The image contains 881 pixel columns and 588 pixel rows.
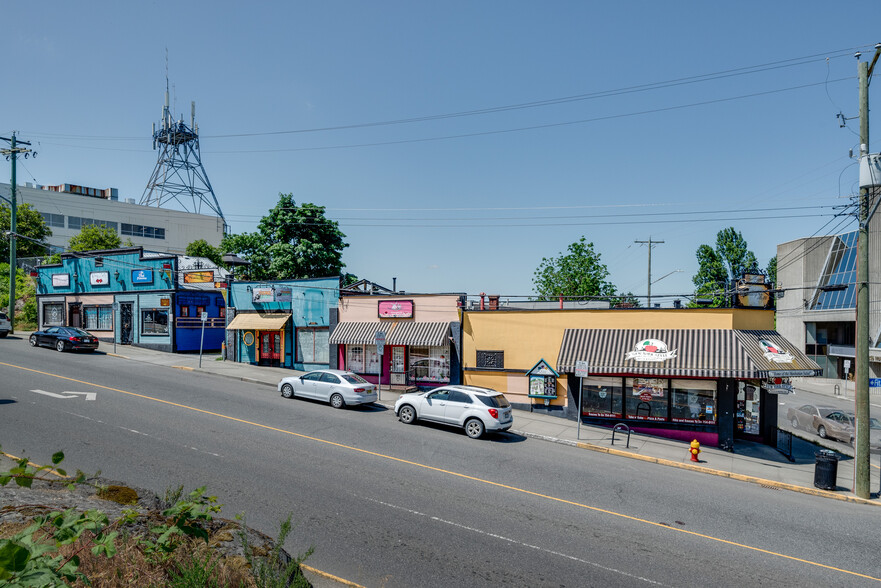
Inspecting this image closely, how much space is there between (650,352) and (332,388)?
1280 centimetres

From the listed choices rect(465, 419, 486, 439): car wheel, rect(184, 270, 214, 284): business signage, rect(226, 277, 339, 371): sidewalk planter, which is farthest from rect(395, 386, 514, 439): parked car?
rect(184, 270, 214, 284): business signage

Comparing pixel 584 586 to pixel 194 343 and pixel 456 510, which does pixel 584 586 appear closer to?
pixel 456 510

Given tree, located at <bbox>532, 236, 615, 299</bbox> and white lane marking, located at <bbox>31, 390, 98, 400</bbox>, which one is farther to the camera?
tree, located at <bbox>532, 236, 615, 299</bbox>

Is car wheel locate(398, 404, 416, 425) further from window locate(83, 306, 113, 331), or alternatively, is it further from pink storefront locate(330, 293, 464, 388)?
window locate(83, 306, 113, 331)

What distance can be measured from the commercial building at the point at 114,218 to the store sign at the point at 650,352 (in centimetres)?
6064

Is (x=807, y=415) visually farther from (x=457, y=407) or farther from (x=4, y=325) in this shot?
(x=4, y=325)

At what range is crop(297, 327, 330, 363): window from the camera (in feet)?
92.9

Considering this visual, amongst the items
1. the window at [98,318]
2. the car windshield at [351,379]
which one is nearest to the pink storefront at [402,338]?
the car windshield at [351,379]

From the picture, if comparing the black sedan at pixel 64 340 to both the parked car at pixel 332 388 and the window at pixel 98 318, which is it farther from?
the parked car at pixel 332 388

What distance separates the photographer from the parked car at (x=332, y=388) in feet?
69.1

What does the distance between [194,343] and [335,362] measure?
44.7ft

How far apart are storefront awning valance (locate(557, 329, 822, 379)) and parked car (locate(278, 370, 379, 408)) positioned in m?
8.02

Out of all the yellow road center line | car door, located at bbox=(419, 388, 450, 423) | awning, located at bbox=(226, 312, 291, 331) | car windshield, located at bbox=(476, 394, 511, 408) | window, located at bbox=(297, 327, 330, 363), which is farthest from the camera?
awning, located at bbox=(226, 312, 291, 331)

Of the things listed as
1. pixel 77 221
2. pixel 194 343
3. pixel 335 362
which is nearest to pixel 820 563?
pixel 335 362
